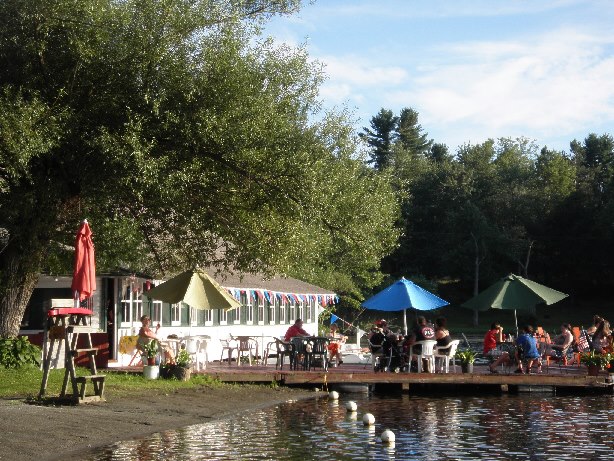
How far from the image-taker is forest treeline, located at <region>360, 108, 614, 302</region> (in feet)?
239

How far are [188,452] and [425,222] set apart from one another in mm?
65184

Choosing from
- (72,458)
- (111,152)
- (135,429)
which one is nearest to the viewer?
(72,458)

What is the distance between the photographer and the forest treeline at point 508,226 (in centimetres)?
7281

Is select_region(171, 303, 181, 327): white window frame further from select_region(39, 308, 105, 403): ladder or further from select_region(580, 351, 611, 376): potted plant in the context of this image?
select_region(580, 351, 611, 376): potted plant

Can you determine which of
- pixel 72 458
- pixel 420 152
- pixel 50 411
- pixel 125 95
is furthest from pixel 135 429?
pixel 420 152

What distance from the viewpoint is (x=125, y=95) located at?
21.5m

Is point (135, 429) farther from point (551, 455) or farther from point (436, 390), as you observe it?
point (436, 390)

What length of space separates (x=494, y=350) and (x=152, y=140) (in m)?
12.0

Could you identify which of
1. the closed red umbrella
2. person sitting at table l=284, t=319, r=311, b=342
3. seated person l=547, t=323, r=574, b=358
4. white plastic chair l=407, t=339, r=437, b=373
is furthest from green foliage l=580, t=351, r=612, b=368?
the closed red umbrella

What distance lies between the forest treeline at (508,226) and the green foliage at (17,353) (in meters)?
52.7


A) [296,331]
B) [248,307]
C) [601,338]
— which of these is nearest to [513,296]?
[601,338]

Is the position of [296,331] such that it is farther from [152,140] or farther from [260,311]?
[260,311]

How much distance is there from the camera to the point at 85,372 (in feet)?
75.0

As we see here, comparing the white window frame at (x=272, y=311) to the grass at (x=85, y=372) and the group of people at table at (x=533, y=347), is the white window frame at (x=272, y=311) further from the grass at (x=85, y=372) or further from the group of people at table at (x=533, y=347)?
the grass at (x=85, y=372)
